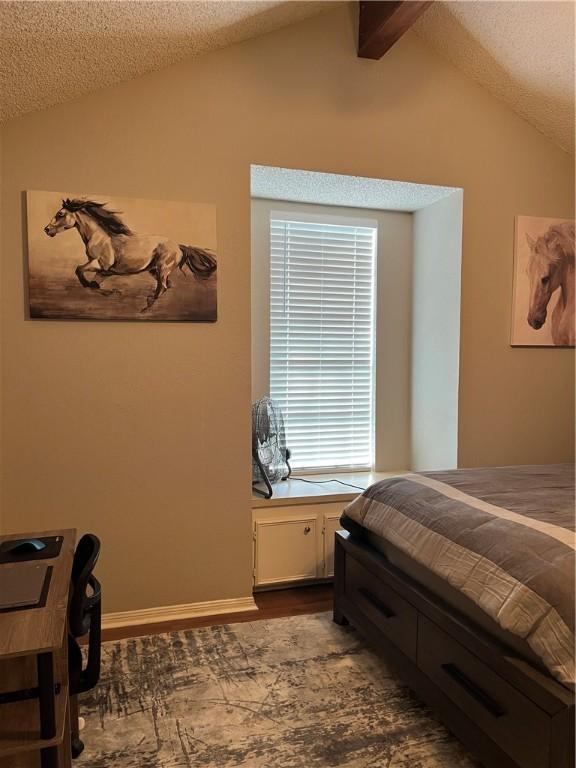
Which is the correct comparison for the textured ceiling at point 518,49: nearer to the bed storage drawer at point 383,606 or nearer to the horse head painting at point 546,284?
the horse head painting at point 546,284

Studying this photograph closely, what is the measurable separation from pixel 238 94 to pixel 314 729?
9.34ft

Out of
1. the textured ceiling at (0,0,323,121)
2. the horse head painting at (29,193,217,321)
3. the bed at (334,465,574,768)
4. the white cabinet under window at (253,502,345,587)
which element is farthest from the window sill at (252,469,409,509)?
the textured ceiling at (0,0,323,121)

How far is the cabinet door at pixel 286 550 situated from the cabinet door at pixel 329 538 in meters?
0.06

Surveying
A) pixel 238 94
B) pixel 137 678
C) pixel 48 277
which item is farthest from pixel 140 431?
pixel 238 94

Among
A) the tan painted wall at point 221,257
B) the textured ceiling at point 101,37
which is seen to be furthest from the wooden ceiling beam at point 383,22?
the textured ceiling at point 101,37

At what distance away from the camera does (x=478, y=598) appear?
163 cm

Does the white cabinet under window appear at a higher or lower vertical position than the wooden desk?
lower

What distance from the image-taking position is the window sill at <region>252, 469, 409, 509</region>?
9.66 ft

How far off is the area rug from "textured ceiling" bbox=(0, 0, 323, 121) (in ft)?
8.24

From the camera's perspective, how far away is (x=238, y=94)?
8.72ft

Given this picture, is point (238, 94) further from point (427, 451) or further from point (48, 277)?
point (427, 451)

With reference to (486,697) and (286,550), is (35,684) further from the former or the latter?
(286,550)

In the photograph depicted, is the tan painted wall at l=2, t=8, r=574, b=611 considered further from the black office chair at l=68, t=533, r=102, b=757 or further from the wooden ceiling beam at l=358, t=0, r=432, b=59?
the black office chair at l=68, t=533, r=102, b=757

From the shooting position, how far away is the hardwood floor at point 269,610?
2582 millimetres
